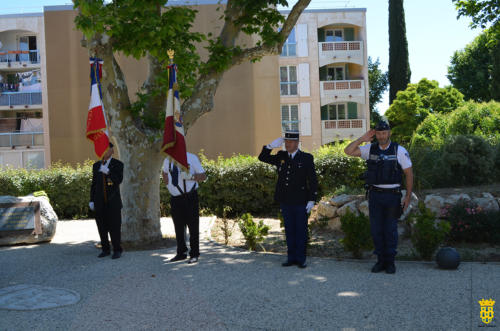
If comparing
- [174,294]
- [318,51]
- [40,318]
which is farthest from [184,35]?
[318,51]

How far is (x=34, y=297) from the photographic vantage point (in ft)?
18.8

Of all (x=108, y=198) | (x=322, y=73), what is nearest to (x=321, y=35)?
(x=322, y=73)

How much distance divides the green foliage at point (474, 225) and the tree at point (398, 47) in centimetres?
3083

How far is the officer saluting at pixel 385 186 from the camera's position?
261 inches

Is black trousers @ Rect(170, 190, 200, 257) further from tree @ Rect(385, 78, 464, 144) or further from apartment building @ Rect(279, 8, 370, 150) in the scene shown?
tree @ Rect(385, 78, 464, 144)

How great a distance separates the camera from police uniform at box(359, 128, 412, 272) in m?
6.64

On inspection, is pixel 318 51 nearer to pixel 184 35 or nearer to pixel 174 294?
pixel 184 35

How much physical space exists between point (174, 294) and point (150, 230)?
396 centimetres

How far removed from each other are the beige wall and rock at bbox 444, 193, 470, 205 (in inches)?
684

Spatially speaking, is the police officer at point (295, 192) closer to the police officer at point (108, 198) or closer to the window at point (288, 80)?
the police officer at point (108, 198)

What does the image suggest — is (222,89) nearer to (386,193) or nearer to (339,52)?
(339,52)

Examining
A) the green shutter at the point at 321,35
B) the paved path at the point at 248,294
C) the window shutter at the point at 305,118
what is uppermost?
the green shutter at the point at 321,35

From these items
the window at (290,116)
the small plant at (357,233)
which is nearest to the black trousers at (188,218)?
the small plant at (357,233)

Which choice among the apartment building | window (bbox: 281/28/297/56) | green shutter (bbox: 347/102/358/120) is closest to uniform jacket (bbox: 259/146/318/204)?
the apartment building
